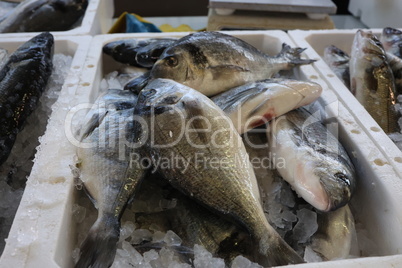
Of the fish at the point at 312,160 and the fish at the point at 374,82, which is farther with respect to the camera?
the fish at the point at 374,82

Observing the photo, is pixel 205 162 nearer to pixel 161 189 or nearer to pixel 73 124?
pixel 161 189

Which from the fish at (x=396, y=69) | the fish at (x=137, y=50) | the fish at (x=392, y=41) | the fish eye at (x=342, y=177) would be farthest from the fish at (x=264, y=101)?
the fish at (x=392, y=41)

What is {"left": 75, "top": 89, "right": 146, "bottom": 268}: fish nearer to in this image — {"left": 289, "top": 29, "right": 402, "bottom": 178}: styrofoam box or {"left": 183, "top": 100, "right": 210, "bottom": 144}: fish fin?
{"left": 183, "top": 100, "right": 210, "bottom": 144}: fish fin

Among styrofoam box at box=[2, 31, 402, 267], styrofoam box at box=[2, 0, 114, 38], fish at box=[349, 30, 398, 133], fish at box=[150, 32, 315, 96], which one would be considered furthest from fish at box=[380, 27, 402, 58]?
styrofoam box at box=[2, 0, 114, 38]

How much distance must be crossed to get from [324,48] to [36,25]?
180 centimetres

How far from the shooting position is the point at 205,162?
1.02 m

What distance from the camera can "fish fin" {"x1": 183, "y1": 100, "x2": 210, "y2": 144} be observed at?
1.07 metres

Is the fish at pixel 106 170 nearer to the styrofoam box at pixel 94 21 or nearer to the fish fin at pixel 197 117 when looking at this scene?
the fish fin at pixel 197 117

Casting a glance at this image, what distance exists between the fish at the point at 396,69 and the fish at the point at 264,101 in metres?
0.61

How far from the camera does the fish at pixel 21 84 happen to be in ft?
4.28

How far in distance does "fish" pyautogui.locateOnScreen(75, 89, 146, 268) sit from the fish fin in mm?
188

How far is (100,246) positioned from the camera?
86 centimetres

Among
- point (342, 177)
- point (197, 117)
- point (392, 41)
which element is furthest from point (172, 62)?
point (392, 41)

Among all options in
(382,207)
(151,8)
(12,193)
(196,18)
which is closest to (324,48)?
(382,207)
